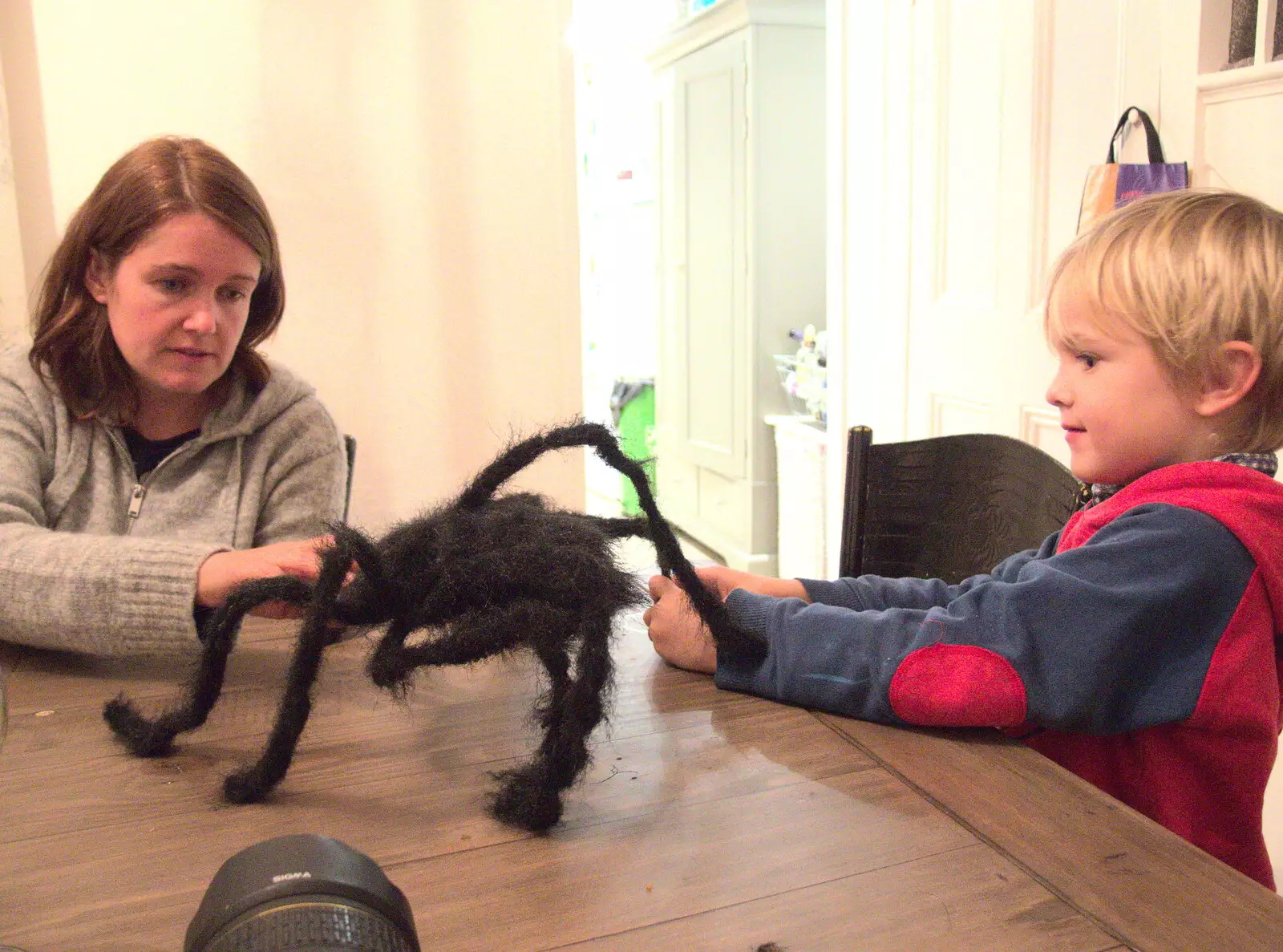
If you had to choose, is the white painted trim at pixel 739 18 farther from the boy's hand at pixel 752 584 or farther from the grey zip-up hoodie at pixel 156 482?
the boy's hand at pixel 752 584

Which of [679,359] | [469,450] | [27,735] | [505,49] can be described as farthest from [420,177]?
[679,359]

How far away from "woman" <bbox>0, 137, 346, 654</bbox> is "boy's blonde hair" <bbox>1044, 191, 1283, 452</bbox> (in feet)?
2.53

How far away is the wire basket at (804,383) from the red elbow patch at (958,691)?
2.23m

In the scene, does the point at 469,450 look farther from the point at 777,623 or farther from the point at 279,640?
the point at 777,623

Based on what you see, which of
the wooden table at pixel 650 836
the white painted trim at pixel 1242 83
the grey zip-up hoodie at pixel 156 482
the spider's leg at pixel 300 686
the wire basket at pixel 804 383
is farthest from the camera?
the wire basket at pixel 804 383

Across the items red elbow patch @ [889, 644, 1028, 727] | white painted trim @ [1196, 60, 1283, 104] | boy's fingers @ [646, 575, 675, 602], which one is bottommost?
red elbow patch @ [889, 644, 1028, 727]

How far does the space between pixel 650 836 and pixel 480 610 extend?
16 cm

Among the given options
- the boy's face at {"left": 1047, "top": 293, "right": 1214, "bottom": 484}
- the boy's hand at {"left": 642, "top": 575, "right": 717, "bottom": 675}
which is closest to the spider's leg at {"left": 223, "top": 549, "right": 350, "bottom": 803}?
the boy's hand at {"left": 642, "top": 575, "right": 717, "bottom": 675}

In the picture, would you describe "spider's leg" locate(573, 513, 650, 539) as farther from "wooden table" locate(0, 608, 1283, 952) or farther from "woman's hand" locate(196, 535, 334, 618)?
"woman's hand" locate(196, 535, 334, 618)

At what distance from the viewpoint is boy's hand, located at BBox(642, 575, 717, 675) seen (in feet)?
2.49

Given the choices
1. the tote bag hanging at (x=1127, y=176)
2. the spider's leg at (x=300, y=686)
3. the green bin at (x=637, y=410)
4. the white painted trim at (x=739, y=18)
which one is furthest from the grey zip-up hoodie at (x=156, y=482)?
the green bin at (x=637, y=410)

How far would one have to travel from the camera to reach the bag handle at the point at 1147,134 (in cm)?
153

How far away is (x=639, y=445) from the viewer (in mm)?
4387

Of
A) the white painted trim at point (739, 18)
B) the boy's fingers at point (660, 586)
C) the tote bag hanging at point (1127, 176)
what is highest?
the white painted trim at point (739, 18)
